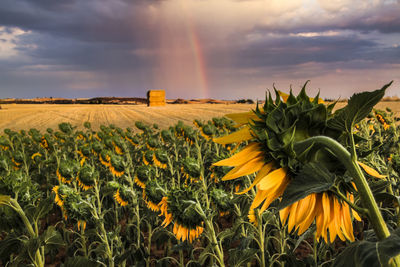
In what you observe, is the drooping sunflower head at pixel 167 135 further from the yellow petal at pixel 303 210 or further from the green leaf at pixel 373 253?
the green leaf at pixel 373 253

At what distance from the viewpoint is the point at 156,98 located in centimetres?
2723

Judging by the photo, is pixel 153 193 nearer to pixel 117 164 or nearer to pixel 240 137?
pixel 117 164

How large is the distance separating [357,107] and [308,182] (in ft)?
0.64

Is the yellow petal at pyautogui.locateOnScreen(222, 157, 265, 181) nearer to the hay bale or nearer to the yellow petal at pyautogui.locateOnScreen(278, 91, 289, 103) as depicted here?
the yellow petal at pyautogui.locateOnScreen(278, 91, 289, 103)

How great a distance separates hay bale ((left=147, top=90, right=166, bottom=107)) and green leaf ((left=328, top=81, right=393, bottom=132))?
87.7ft

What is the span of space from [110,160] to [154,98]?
→ 915 inches

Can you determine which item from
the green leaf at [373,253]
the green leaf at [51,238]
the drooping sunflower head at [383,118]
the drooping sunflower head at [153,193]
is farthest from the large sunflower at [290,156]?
the drooping sunflower head at [383,118]

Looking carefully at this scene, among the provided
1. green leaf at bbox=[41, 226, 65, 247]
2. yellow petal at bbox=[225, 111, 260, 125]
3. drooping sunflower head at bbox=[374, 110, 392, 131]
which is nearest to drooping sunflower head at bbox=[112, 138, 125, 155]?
green leaf at bbox=[41, 226, 65, 247]

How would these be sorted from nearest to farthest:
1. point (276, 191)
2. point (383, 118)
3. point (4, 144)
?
point (276, 191) → point (383, 118) → point (4, 144)

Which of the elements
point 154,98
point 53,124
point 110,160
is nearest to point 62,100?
point 154,98

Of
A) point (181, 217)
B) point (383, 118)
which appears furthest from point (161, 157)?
point (383, 118)

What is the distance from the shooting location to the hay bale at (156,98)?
88.5 ft

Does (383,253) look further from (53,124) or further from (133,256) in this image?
(53,124)

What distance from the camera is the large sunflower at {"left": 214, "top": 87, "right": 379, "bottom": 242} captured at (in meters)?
0.71
